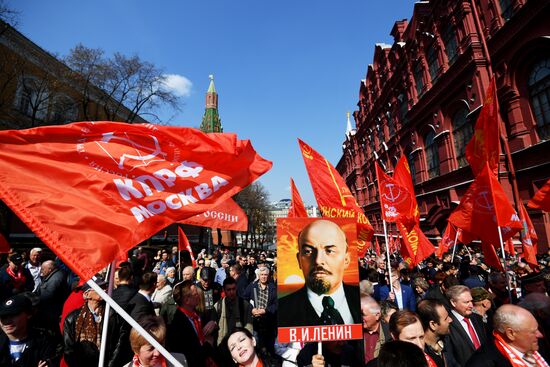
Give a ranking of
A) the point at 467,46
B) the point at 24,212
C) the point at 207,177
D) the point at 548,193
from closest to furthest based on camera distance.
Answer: the point at 24,212, the point at 207,177, the point at 548,193, the point at 467,46

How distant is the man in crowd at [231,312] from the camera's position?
15.5ft

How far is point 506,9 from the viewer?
548 inches

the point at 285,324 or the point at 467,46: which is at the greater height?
the point at 467,46

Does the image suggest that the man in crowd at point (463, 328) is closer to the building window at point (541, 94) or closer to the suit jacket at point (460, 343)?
the suit jacket at point (460, 343)

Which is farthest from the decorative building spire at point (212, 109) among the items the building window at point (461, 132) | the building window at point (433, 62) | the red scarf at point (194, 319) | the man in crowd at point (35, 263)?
the red scarf at point (194, 319)

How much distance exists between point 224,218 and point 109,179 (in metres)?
2.44

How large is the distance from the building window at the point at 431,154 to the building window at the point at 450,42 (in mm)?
4884

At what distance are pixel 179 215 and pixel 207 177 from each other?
48 centimetres

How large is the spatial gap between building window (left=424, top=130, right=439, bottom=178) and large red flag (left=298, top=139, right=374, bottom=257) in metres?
16.4

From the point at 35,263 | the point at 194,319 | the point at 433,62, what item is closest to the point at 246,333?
the point at 194,319

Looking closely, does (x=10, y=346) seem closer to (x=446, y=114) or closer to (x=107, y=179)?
(x=107, y=179)

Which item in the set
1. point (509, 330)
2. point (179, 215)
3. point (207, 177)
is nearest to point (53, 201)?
point (179, 215)

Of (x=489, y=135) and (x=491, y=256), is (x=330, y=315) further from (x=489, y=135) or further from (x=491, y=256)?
(x=489, y=135)

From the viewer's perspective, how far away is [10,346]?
2715 mm
